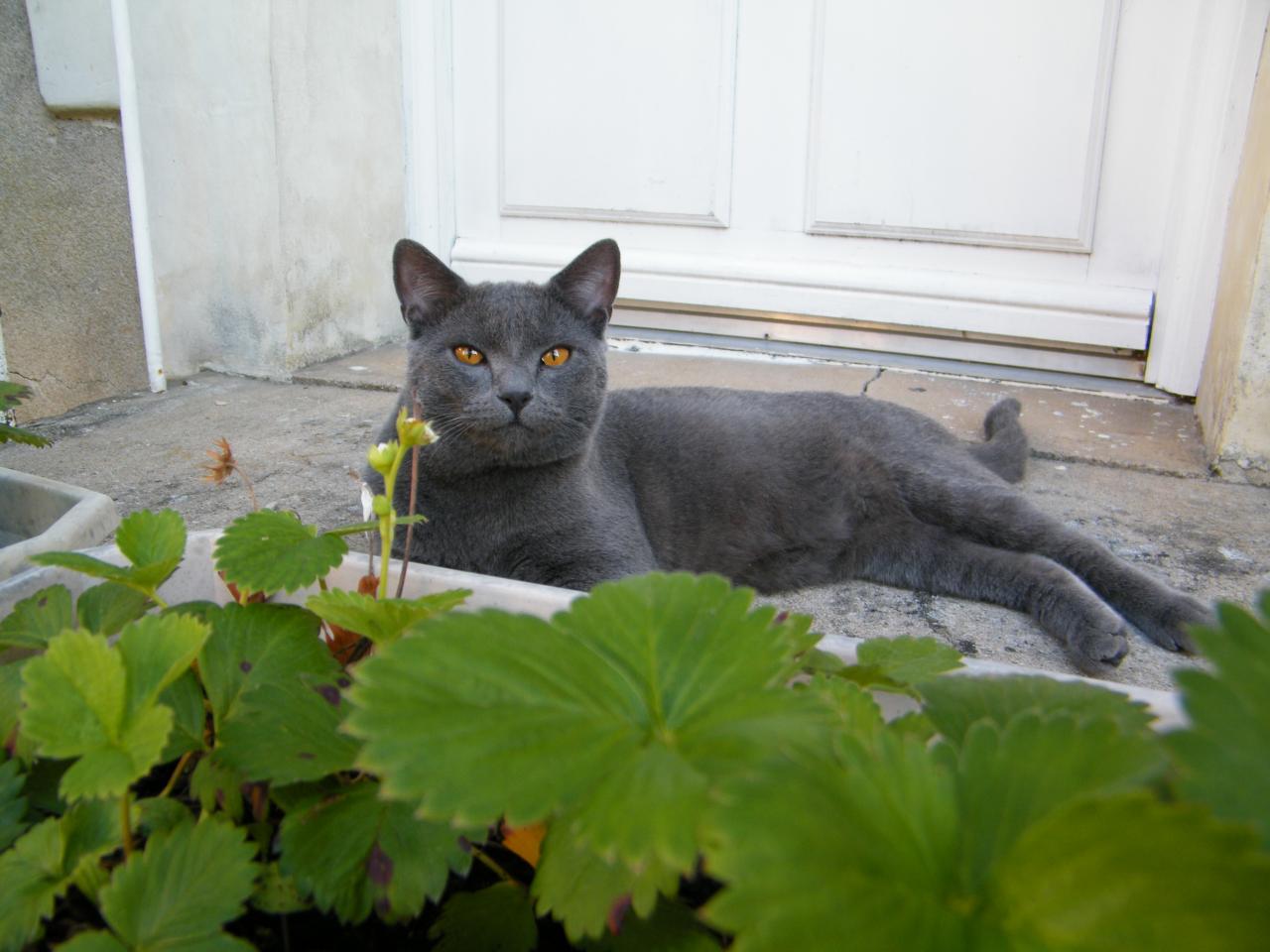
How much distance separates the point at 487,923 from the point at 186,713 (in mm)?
171

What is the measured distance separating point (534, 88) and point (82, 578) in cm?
281

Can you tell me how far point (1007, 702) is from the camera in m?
0.37

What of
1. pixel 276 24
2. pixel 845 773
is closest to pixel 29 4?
pixel 276 24

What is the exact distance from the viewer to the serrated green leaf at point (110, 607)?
1.65 feet

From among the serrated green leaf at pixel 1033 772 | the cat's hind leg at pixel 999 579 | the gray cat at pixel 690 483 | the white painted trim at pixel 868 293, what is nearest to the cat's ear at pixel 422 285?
the gray cat at pixel 690 483

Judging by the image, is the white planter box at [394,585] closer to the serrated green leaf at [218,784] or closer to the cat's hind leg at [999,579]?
the serrated green leaf at [218,784]

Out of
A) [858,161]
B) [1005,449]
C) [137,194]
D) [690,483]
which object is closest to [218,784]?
[690,483]

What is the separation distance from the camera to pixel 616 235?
315 cm

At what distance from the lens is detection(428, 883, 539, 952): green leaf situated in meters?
0.39

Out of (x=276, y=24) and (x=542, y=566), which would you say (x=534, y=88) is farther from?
(x=542, y=566)

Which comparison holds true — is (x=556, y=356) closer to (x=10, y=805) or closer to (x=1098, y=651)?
(x=1098, y=651)

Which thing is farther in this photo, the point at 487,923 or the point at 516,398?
the point at 516,398

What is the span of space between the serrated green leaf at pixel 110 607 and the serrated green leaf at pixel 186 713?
0.08 meters

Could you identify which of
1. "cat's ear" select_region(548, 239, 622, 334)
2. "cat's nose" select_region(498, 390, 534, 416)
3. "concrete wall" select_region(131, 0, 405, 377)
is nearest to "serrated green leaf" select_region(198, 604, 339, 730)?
"cat's nose" select_region(498, 390, 534, 416)
